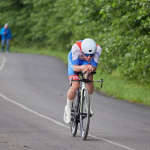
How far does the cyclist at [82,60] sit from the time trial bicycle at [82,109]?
10 cm

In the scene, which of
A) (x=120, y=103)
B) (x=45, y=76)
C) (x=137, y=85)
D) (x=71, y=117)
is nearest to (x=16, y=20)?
(x=45, y=76)

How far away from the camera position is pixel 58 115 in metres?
11.6

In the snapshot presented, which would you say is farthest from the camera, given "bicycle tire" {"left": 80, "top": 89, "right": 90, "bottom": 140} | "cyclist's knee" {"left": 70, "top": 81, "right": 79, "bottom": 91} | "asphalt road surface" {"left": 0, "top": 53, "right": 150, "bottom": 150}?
"cyclist's knee" {"left": 70, "top": 81, "right": 79, "bottom": 91}

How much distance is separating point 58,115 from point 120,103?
10.2ft

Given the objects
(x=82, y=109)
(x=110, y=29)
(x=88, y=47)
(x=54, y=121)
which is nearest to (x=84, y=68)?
(x=88, y=47)

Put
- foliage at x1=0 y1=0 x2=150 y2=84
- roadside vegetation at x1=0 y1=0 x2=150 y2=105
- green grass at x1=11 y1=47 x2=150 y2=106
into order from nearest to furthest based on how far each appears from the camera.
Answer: green grass at x1=11 y1=47 x2=150 y2=106 < roadside vegetation at x1=0 y1=0 x2=150 y2=105 < foliage at x1=0 y1=0 x2=150 y2=84

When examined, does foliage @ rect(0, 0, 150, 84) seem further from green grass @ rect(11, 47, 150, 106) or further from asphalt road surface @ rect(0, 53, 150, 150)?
asphalt road surface @ rect(0, 53, 150, 150)

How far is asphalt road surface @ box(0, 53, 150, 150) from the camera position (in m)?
8.01

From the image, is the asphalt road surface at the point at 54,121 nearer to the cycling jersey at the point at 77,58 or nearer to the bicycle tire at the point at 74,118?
the bicycle tire at the point at 74,118

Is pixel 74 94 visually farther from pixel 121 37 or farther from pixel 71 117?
pixel 121 37

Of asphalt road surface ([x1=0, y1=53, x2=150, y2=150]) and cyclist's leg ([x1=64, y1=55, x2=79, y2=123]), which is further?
cyclist's leg ([x1=64, y1=55, x2=79, y2=123])

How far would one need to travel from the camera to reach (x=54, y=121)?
10.7 metres

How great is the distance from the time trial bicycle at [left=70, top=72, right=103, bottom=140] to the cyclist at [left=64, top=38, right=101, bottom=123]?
10 cm

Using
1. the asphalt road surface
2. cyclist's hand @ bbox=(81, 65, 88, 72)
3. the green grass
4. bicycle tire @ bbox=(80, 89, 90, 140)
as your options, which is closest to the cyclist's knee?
bicycle tire @ bbox=(80, 89, 90, 140)
